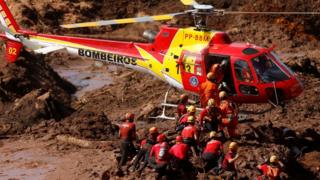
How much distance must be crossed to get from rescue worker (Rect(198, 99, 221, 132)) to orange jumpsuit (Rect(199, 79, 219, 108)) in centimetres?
84

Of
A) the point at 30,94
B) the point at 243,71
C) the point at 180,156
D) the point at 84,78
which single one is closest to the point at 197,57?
the point at 243,71

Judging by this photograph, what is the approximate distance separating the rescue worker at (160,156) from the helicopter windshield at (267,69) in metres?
3.83

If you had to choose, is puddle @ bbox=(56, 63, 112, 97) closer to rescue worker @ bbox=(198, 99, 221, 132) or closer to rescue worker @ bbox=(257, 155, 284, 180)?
rescue worker @ bbox=(198, 99, 221, 132)

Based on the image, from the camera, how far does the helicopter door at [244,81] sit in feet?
46.0

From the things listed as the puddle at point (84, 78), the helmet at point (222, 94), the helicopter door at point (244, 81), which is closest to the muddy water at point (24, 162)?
the helmet at point (222, 94)

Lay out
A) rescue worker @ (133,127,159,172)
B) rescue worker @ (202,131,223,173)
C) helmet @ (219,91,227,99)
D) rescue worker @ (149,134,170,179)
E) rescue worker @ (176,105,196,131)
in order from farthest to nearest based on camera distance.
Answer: helmet @ (219,91,227,99) → rescue worker @ (176,105,196,131) → rescue worker @ (133,127,159,172) → rescue worker @ (202,131,223,173) → rescue worker @ (149,134,170,179)

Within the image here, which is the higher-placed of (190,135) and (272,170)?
(190,135)

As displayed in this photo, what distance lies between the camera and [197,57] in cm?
1473

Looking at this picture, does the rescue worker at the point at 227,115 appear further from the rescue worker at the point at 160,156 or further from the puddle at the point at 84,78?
the puddle at the point at 84,78

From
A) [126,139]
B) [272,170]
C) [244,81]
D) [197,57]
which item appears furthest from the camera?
[197,57]

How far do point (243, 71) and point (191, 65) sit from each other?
155 cm

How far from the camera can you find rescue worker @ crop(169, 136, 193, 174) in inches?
450

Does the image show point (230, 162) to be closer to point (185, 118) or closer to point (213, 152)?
point (213, 152)

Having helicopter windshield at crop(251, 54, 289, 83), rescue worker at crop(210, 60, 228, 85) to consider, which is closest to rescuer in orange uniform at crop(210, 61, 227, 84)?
rescue worker at crop(210, 60, 228, 85)
